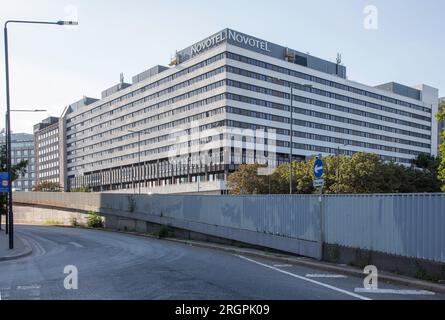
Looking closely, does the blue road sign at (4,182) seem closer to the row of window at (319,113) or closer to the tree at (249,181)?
the tree at (249,181)

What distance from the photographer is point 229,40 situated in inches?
3674

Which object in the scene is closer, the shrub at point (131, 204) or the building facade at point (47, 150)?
the shrub at point (131, 204)

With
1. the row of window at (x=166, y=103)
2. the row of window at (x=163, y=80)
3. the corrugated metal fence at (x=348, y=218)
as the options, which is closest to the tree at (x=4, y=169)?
the corrugated metal fence at (x=348, y=218)

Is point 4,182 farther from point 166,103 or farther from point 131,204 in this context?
point 166,103

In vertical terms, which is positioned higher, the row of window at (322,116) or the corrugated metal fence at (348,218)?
the row of window at (322,116)

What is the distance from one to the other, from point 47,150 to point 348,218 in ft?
558

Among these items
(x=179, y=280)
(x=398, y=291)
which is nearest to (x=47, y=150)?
(x=179, y=280)

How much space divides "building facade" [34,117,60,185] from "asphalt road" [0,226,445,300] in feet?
488

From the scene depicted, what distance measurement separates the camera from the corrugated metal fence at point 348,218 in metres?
10.6

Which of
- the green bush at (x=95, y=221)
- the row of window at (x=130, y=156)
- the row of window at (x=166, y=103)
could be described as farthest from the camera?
the row of window at (x=166, y=103)

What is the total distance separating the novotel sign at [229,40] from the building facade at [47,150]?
79.1 m

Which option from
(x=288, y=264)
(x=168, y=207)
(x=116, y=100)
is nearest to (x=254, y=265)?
(x=288, y=264)
